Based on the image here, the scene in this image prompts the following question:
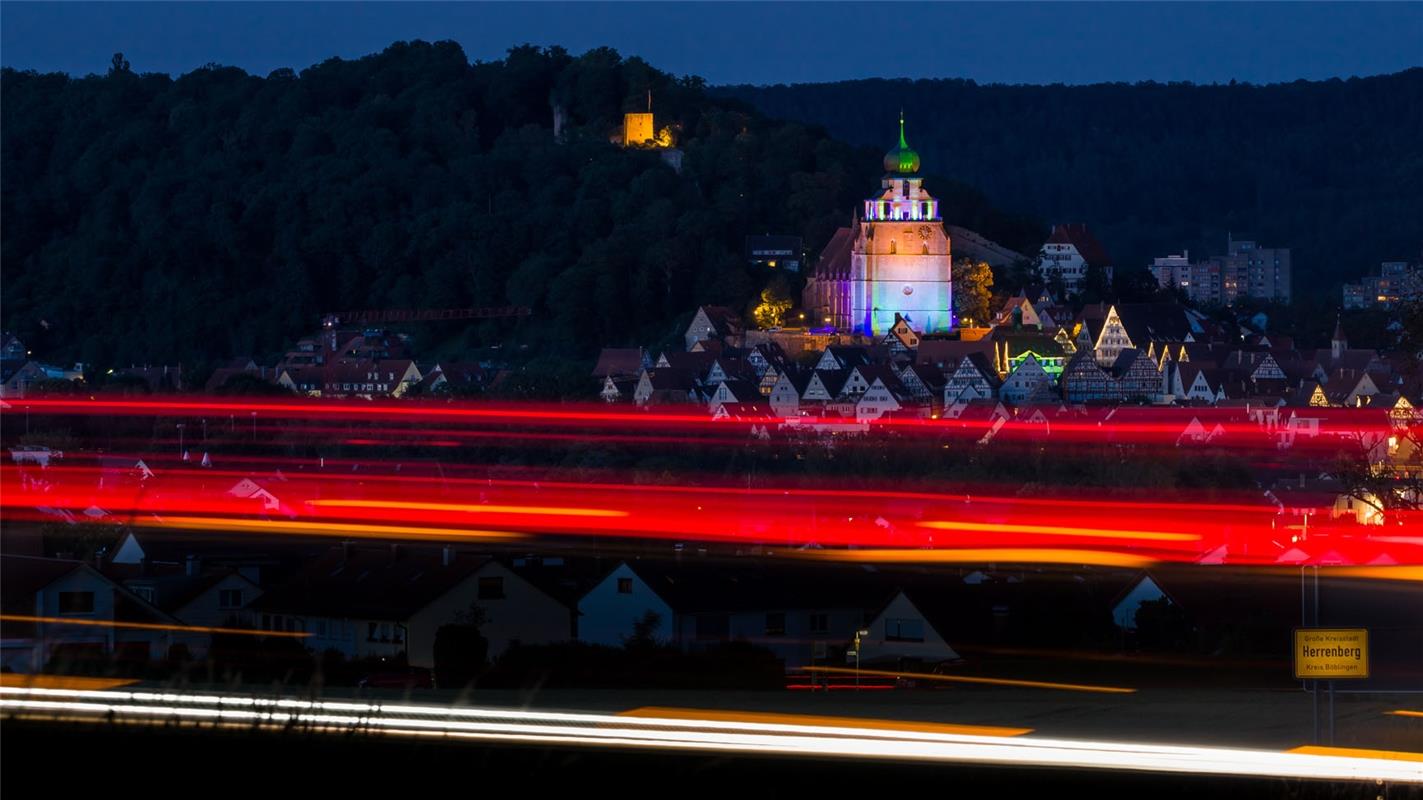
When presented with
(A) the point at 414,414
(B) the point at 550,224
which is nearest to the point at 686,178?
(B) the point at 550,224

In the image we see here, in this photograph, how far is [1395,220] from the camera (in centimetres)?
18125

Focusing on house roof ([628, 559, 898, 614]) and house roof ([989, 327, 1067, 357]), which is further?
house roof ([989, 327, 1067, 357])

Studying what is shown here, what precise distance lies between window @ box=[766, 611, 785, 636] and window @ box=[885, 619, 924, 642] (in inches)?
46.5

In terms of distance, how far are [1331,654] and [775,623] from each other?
13.6 m

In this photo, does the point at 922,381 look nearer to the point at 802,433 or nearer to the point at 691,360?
the point at 691,360

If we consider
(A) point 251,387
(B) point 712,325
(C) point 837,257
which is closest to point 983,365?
(C) point 837,257

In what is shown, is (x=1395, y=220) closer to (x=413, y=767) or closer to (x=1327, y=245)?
(x=1327, y=245)

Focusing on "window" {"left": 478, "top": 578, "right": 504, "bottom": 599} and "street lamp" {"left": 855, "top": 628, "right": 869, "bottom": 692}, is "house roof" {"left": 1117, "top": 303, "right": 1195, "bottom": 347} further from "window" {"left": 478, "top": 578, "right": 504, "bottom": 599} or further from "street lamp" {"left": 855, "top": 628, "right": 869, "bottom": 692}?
"window" {"left": 478, "top": 578, "right": 504, "bottom": 599}

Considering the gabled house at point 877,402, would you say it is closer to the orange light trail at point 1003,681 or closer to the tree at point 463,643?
the tree at point 463,643

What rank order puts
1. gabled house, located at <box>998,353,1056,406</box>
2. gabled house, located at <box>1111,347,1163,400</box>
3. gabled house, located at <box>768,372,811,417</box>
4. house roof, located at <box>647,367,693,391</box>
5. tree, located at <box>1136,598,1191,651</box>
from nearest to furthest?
tree, located at <box>1136,598,1191,651</box>, gabled house, located at <box>768,372,811,417</box>, house roof, located at <box>647,367,693,391</box>, gabled house, located at <box>998,353,1056,406</box>, gabled house, located at <box>1111,347,1163,400</box>

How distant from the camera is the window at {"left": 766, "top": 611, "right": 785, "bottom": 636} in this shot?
28094 mm

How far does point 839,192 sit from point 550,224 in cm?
1569

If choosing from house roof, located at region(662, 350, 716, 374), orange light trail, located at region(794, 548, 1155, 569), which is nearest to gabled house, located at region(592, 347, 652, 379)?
house roof, located at region(662, 350, 716, 374)

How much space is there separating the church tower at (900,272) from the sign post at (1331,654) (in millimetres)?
101282
